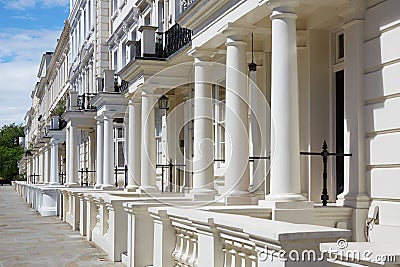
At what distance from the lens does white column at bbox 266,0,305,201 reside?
25.1 ft

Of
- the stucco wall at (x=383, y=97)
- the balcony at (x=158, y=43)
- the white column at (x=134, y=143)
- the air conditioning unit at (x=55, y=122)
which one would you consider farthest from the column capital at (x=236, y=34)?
the air conditioning unit at (x=55, y=122)

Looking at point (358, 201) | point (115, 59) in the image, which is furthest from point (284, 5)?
point (115, 59)

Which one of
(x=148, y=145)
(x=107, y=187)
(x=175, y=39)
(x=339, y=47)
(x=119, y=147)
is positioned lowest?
(x=107, y=187)

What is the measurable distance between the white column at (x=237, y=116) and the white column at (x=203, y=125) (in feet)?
4.81

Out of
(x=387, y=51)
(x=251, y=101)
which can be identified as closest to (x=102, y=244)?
(x=251, y=101)

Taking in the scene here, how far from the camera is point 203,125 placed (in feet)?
36.3

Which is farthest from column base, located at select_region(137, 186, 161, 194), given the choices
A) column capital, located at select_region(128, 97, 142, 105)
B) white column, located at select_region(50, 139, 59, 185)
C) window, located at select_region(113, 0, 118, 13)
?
white column, located at select_region(50, 139, 59, 185)

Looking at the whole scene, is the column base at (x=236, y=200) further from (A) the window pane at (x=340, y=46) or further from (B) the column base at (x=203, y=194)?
(A) the window pane at (x=340, y=46)

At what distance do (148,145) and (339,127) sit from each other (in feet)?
21.9

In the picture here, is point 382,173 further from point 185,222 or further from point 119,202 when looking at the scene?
point 119,202

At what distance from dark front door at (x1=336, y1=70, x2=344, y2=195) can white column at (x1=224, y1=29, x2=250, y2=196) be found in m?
1.42

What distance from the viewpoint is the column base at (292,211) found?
759 cm

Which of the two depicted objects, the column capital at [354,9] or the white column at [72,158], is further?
the white column at [72,158]

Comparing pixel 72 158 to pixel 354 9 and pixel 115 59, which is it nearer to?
pixel 115 59
